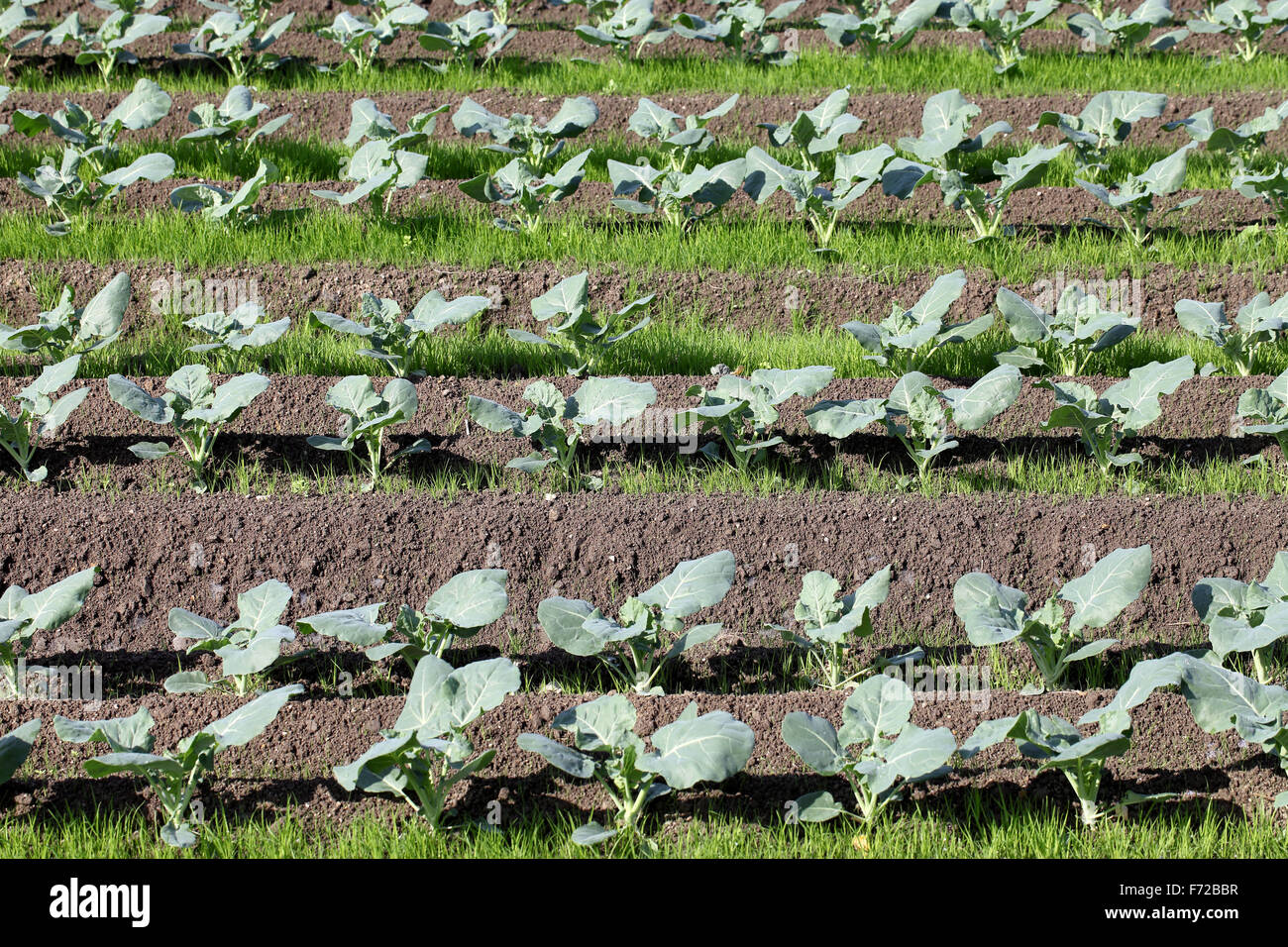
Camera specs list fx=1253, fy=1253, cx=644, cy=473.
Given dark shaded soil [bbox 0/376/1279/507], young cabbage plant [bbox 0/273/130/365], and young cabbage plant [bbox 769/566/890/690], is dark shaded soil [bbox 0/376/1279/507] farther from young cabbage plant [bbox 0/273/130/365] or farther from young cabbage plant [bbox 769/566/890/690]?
young cabbage plant [bbox 769/566/890/690]

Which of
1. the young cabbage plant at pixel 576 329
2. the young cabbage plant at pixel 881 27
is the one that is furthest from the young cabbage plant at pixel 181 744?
the young cabbage plant at pixel 881 27

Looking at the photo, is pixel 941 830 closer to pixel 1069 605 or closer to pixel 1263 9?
pixel 1069 605

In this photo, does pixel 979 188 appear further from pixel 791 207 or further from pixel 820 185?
pixel 791 207

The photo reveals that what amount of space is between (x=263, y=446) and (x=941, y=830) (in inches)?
123

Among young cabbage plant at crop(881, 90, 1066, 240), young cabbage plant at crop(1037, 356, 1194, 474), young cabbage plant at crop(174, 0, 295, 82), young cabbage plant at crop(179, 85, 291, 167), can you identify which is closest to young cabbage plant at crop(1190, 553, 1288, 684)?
young cabbage plant at crop(1037, 356, 1194, 474)

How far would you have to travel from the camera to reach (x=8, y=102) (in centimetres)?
840

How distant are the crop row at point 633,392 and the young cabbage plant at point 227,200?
119 cm

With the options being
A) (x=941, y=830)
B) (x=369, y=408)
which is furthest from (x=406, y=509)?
(x=941, y=830)

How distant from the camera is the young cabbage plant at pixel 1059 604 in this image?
365 centimetres

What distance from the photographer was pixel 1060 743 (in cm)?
315

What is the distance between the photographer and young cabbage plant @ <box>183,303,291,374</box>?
5.09 meters

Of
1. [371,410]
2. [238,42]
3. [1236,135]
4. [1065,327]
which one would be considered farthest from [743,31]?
[371,410]

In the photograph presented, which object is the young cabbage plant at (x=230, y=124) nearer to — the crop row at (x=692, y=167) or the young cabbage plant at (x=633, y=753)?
the crop row at (x=692, y=167)

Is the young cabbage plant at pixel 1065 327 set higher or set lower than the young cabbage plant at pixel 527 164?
lower
